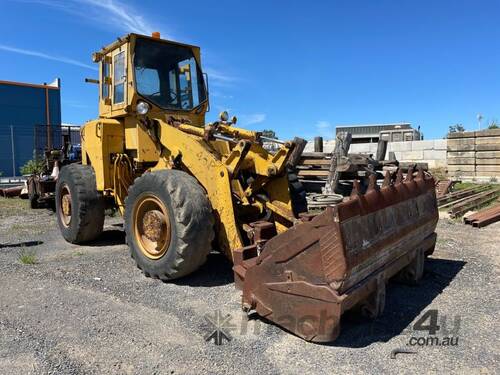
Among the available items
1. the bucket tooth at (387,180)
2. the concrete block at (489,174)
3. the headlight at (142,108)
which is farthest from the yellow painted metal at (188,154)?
the concrete block at (489,174)

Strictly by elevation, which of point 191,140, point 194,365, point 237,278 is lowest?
point 194,365

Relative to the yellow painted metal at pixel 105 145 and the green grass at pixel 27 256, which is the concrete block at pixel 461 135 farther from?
the green grass at pixel 27 256

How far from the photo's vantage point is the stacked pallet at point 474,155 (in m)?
17.2

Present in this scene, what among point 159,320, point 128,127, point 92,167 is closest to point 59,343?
point 159,320

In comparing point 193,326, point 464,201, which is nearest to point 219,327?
point 193,326

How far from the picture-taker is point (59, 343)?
364cm

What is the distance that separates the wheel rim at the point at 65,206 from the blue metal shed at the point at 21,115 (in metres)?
18.1

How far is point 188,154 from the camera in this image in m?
5.37

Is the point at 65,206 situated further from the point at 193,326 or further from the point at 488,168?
the point at 488,168

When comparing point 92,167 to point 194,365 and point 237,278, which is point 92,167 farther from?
point 194,365

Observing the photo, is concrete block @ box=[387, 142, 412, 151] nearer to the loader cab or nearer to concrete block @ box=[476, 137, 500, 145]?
concrete block @ box=[476, 137, 500, 145]

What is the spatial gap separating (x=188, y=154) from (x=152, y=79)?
1722 mm

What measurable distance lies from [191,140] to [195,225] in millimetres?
1122

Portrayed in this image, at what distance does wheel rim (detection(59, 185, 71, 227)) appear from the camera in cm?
754
